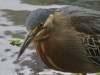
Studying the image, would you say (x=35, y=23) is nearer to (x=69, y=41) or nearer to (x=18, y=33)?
(x=69, y=41)

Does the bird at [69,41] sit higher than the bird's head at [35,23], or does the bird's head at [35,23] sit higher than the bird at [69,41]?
the bird's head at [35,23]

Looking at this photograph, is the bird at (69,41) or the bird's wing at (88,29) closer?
the bird at (69,41)

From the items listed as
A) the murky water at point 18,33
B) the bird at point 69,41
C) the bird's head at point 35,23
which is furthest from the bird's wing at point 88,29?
the murky water at point 18,33

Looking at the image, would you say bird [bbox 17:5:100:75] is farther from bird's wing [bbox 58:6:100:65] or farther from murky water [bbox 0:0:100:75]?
murky water [bbox 0:0:100:75]

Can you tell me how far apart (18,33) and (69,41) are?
199cm

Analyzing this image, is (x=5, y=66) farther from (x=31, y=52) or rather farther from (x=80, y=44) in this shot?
(x=80, y=44)

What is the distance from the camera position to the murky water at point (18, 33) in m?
4.90

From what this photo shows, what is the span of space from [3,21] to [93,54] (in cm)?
255

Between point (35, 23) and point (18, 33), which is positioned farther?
point (18, 33)

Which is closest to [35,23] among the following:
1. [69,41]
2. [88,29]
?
[69,41]

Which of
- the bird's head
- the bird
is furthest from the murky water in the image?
the bird's head

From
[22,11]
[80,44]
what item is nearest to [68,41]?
[80,44]

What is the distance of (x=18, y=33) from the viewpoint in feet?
19.4

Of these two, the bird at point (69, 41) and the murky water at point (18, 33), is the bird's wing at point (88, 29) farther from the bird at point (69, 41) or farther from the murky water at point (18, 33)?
the murky water at point (18, 33)
